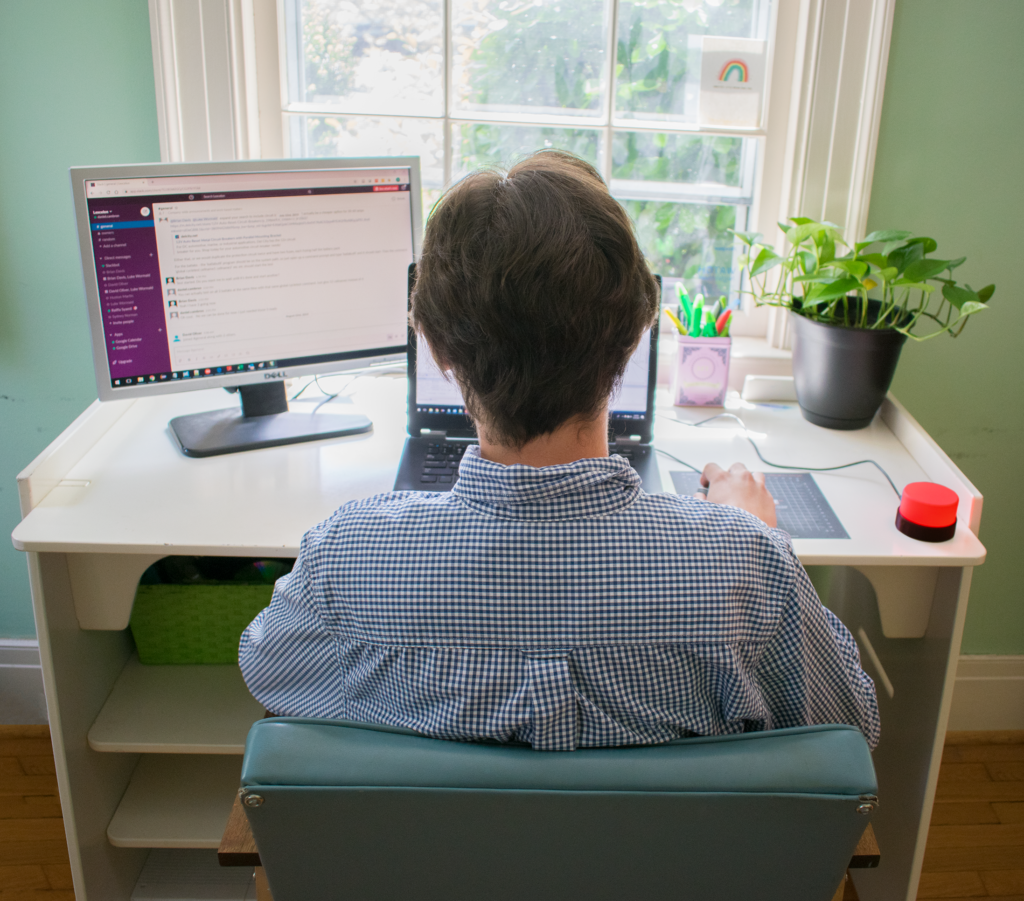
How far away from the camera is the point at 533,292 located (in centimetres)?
77

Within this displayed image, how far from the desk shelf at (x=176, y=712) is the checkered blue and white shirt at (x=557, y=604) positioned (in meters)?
0.73

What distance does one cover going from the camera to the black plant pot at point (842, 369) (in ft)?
5.08

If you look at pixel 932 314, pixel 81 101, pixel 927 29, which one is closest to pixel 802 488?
pixel 932 314

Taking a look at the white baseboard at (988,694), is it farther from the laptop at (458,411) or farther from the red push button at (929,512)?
the laptop at (458,411)

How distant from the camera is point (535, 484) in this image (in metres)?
0.79

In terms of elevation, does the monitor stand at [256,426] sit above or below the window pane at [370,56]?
below

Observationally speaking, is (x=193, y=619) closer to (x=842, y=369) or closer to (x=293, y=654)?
(x=293, y=654)

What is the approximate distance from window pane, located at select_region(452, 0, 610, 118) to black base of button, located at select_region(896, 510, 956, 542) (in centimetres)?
103

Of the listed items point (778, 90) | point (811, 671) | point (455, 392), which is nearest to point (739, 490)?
point (811, 671)

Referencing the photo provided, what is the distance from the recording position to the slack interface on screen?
1.41 m

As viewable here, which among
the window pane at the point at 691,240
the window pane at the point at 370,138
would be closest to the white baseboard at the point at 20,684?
the window pane at the point at 370,138

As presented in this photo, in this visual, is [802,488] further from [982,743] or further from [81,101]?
[81,101]

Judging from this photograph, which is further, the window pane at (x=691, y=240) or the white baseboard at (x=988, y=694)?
the white baseboard at (x=988, y=694)

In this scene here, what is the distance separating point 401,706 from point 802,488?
0.80 m
